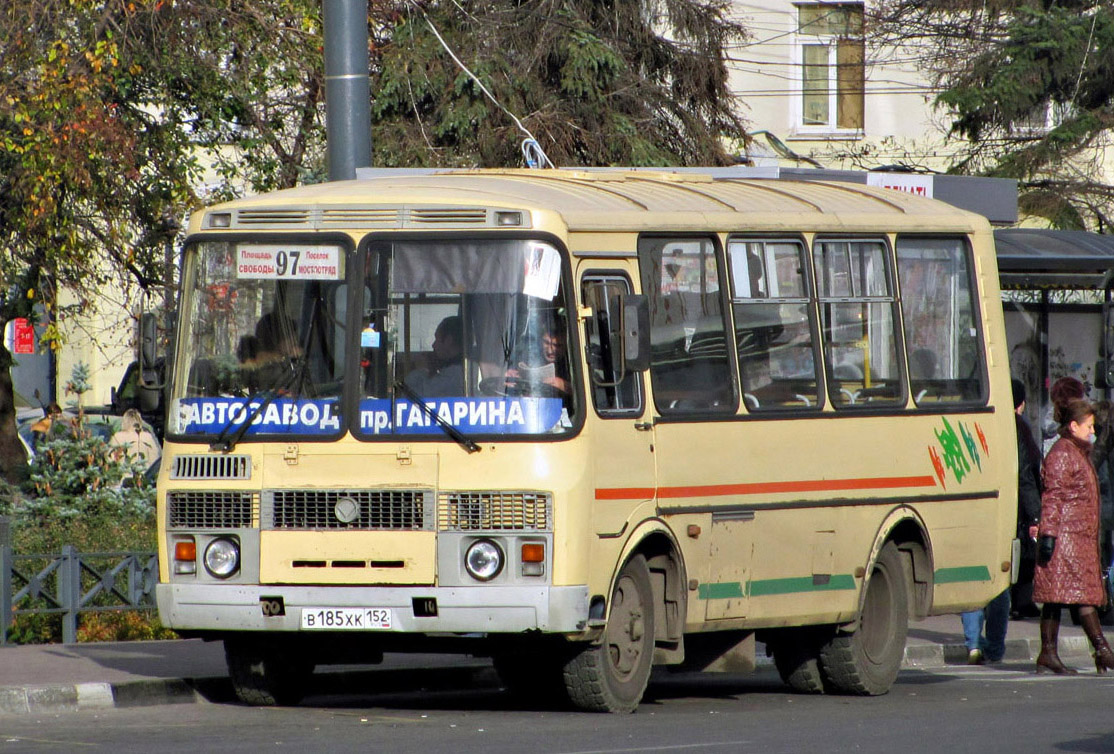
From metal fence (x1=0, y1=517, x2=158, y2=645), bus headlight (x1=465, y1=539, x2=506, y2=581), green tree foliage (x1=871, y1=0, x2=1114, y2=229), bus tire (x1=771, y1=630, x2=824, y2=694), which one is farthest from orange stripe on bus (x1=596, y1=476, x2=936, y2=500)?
green tree foliage (x1=871, y1=0, x2=1114, y2=229)

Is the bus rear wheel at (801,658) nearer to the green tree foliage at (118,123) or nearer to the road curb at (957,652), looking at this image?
the road curb at (957,652)

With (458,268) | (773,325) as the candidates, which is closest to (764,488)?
(773,325)

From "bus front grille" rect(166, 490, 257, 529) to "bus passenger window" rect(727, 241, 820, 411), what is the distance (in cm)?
274

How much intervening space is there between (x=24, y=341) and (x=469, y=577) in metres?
15.0

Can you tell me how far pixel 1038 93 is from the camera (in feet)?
78.7

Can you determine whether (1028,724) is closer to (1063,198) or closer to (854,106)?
(1063,198)

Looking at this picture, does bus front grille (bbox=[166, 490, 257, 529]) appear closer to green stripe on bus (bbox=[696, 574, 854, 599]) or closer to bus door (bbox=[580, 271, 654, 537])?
bus door (bbox=[580, 271, 654, 537])

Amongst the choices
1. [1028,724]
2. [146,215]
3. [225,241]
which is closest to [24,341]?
[146,215]

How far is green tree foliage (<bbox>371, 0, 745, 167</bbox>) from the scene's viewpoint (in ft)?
79.9

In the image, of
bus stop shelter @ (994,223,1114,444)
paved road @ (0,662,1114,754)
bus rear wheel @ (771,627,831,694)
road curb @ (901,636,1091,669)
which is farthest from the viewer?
bus stop shelter @ (994,223,1114,444)

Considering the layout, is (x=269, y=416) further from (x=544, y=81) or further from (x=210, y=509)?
(x=544, y=81)

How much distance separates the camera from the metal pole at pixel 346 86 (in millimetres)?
13141

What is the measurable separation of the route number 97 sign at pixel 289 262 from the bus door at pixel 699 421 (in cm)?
160

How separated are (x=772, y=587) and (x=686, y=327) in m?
1.53
